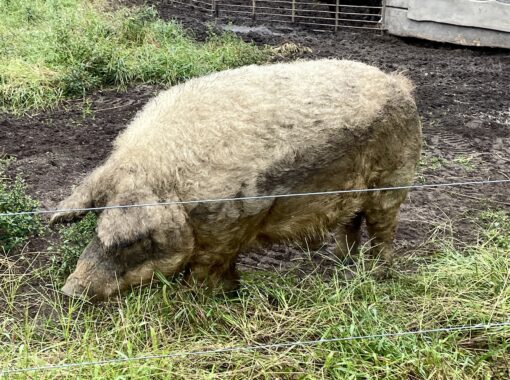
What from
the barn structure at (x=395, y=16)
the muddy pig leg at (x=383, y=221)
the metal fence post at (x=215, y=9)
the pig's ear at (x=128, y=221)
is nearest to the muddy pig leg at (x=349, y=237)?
the muddy pig leg at (x=383, y=221)

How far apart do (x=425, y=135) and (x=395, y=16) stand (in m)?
3.84

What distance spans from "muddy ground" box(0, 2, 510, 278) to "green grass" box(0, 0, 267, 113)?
259 mm

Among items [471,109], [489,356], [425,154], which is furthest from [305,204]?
[471,109]

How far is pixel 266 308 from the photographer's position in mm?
4242

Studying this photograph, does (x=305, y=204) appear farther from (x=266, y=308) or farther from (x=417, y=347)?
(x=417, y=347)

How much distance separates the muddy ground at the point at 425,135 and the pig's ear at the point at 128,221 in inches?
58.3

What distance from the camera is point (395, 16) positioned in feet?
34.7

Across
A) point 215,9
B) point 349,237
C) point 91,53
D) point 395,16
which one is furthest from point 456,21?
point 349,237

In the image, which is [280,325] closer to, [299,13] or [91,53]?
[91,53]

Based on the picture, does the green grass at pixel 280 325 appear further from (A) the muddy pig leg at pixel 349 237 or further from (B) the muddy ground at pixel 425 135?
(B) the muddy ground at pixel 425 135

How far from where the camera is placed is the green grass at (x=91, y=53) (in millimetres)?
7895

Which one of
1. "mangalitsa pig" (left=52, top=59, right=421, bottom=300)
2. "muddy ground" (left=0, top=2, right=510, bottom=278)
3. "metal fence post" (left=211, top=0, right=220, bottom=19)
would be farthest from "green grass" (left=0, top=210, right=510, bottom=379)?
"metal fence post" (left=211, top=0, right=220, bottom=19)

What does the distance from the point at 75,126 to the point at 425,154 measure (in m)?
3.50

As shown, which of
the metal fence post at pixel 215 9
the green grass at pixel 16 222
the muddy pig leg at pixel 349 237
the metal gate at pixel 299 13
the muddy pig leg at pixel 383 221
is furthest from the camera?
the metal fence post at pixel 215 9
